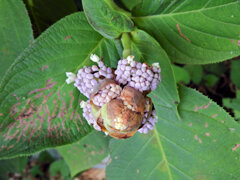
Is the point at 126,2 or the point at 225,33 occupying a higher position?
the point at 126,2

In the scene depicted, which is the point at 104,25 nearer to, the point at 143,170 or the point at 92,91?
the point at 92,91

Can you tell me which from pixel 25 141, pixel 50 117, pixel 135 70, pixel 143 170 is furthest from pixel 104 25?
pixel 143 170

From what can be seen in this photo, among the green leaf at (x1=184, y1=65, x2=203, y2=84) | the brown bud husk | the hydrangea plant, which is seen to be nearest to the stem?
the hydrangea plant

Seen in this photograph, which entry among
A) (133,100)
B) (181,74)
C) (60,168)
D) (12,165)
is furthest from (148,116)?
(12,165)

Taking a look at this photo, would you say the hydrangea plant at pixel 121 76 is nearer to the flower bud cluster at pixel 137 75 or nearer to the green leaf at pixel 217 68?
the flower bud cluster at pixel 137 75

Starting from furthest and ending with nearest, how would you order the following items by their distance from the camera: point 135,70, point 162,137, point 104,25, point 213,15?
point 162,137
point 213,15
point 104,25
point 135,70

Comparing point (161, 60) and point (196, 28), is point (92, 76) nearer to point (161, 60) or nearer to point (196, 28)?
point (161, 60)

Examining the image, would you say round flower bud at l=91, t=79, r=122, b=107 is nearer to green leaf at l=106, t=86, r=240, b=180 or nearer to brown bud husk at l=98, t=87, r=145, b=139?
brown bud husk at l=98, t=87, r=145, b=139
